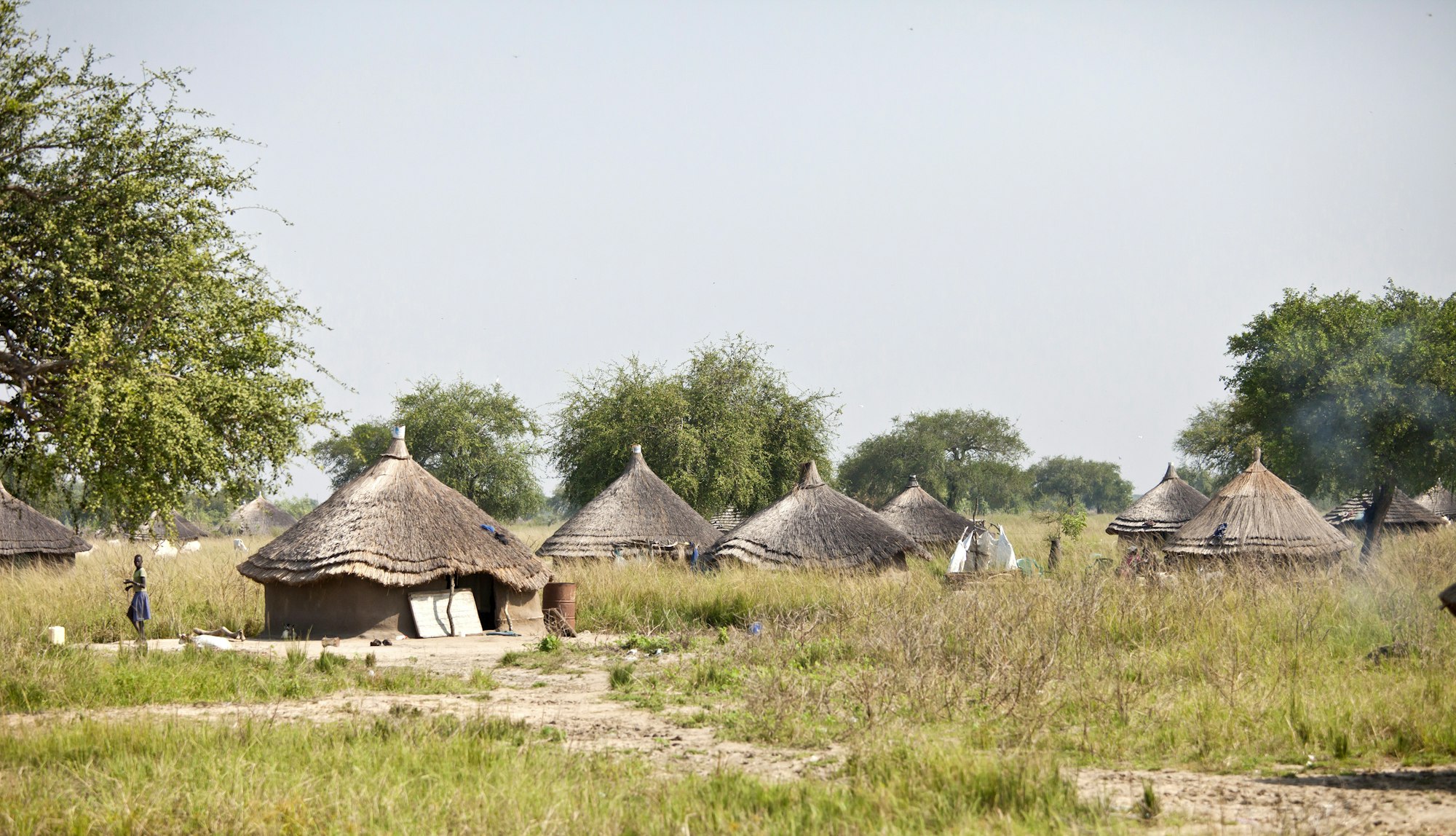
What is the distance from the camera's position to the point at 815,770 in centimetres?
658

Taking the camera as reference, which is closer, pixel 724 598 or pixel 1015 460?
pixel 724 598

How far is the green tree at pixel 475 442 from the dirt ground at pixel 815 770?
28033 millimetres

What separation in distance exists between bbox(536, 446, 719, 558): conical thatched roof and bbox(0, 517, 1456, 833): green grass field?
868 centimetres

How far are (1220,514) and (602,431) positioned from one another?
14855 mm

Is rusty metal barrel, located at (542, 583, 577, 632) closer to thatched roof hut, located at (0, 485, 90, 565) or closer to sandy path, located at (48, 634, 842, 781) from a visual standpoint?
sandy path, located at (48, 634, 842, 781)

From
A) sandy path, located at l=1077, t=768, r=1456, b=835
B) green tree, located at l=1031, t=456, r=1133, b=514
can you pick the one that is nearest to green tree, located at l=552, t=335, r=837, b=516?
sandy path, located at l=1077, t=768, r=1456, b=835

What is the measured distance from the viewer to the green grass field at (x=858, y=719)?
5.54 metres

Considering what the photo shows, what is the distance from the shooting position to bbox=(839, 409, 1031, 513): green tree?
56.0 meters

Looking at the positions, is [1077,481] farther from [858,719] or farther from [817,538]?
[858,719]

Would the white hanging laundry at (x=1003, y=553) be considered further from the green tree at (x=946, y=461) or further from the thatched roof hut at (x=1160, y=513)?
the green tree at (x=946, y=461)

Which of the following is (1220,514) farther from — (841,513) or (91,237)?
(91,237)

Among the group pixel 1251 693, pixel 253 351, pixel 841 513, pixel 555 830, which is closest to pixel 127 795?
pixel 555 830

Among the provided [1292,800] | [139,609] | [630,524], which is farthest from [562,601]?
[1292,800]

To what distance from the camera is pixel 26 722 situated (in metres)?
8.13
